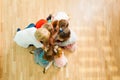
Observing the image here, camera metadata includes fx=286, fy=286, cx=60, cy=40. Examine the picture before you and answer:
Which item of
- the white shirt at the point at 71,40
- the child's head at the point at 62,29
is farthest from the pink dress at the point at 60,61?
the child's head at the point at 62,29

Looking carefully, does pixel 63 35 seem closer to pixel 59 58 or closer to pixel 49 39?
pixel 49 39

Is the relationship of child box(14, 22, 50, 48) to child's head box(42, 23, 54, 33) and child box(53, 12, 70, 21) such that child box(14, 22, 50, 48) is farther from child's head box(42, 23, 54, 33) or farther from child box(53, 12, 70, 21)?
child box(53, 12, 70, 21)

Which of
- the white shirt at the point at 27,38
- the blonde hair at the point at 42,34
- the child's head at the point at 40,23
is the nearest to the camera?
the blonde hair at the point at 42,34

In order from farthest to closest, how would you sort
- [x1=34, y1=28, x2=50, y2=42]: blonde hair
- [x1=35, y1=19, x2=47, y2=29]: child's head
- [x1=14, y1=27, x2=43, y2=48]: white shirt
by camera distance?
[x1=35, y1=19, x2=47, y2=29]: child's head < [x1=14, y1=27, x2=43, y2=48]: white shirt < [x1=34, y1=28, x2=50, y2=42]: blonde hair

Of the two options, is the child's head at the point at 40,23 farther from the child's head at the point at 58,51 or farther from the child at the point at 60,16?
the child's head at the point at 58,51

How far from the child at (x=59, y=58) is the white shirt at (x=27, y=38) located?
14 cm

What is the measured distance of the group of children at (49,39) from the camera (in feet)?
6.46

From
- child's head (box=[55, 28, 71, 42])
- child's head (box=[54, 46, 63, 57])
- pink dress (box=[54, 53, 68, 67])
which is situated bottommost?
pink dress (box=[54, 53, 68, 67])

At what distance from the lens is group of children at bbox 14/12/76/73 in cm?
197

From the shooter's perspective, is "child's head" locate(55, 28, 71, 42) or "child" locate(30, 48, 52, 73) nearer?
"child's head" locate(55, 28, 71, 42)

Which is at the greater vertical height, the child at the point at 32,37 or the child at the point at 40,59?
the child at the point at 32,37

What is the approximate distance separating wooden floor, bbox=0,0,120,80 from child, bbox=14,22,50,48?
12cm

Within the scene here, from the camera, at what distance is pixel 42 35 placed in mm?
1915

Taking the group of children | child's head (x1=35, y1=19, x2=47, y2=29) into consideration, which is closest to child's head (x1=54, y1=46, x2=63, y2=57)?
the group of children
